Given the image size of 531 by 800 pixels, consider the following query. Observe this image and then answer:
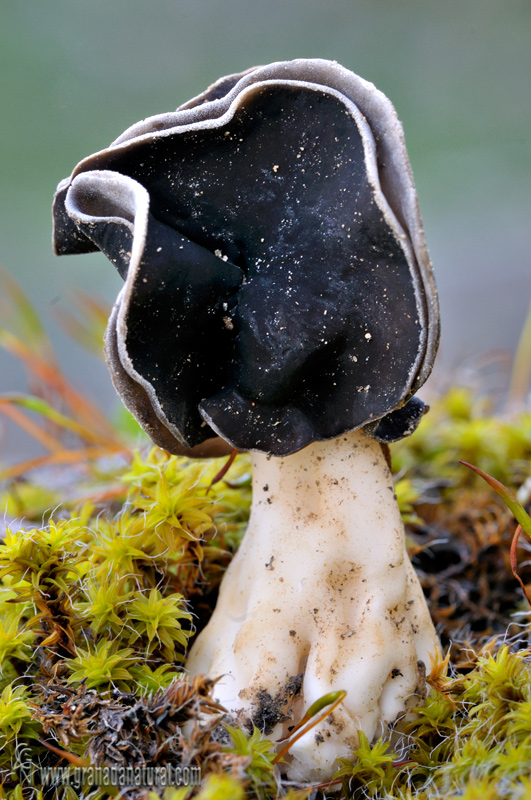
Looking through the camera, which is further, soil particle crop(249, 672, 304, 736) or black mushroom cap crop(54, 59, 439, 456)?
soil particle crop(249, 672, 304, 736)

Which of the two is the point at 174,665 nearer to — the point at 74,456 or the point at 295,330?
the point at 295,330

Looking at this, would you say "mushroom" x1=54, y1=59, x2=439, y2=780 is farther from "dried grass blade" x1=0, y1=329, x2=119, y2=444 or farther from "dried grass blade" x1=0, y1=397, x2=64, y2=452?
"dried grass blade" x1=0, y1=397, x2=64, y2=452

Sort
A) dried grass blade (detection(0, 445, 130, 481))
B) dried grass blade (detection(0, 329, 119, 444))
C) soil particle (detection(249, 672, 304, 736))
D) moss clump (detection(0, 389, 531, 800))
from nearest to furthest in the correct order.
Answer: moss clump (detection(0, 389, 531, 800)) → soil particle (detection(249, 672, 304, 736)) → dried grass blade (detection(0, 445, 130, 481)) → dried grass blade (detection(0, 329, 119, 444))

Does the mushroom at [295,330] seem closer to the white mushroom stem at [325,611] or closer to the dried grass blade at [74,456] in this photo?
the white mushroom stem at [325,611]

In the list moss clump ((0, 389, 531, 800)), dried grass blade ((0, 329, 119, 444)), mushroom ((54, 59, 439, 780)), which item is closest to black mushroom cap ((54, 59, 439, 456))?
mushroom ((54, 59, 439, 780))

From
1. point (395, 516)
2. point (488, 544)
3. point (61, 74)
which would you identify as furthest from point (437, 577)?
point (61, 74)

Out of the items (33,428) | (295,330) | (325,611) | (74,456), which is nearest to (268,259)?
(295,330)
